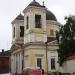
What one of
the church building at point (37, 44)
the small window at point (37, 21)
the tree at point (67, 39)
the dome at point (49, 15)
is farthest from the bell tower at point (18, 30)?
the tree at point (67, 39)

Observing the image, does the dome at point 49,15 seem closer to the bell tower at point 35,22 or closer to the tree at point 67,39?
the bell tower at point 35,22

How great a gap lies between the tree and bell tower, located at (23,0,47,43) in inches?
678

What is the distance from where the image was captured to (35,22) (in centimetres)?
5619

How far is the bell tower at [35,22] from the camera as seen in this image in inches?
2176

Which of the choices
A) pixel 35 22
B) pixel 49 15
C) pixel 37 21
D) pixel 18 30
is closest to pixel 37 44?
pixel 35 22

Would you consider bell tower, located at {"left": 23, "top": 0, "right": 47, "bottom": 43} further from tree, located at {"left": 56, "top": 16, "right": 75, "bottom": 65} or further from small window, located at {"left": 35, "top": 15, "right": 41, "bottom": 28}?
tree, located at {"left": 56, "top": 16, "right": 75, "bottom": 65}

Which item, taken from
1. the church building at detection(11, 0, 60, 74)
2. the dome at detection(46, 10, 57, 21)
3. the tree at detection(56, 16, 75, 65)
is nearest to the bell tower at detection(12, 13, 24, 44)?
the church building at detection(11, 0, 60, 74)

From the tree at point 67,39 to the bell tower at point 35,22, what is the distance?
17.2 metres

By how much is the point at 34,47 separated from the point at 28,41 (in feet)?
7.75

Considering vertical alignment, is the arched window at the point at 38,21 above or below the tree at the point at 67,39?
above

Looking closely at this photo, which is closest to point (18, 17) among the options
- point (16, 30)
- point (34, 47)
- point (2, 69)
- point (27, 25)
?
point (16, 30)

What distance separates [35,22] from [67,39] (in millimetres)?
19101

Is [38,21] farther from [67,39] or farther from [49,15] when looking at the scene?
[67,39]

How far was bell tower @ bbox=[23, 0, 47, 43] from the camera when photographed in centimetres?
5528
